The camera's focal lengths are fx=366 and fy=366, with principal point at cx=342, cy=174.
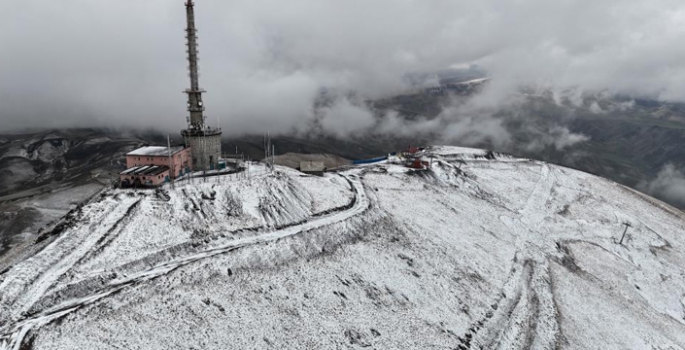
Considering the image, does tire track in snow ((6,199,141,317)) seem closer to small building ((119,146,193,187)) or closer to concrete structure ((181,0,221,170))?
small building ((119,146,193,187))

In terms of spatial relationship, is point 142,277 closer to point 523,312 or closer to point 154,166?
point 154,166

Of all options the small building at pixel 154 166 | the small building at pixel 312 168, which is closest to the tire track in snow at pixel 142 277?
the small building at pixel 312 168

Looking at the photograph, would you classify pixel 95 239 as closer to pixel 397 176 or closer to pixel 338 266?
pixel 338 266

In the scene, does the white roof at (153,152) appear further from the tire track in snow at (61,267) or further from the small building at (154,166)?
the tire track in snow at (61,267)

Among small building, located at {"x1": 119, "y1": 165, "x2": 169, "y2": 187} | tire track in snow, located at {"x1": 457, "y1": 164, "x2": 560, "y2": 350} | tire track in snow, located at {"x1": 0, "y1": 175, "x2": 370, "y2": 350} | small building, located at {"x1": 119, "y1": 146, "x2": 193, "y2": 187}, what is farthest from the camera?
small building, located at {"x1": 119, "y1": 146, "x2": 193, "y2": 187}

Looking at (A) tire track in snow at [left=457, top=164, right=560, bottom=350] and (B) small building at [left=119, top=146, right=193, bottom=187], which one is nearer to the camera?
(A) tire track in snow at [left=457, top=164, right=560, bottom=350]

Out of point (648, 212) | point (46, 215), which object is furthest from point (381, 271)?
point (46, 215)

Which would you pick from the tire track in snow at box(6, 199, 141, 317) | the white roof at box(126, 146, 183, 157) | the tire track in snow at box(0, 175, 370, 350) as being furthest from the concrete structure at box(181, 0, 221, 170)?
the tire track in snow at box(0, 175, 370, 350)
